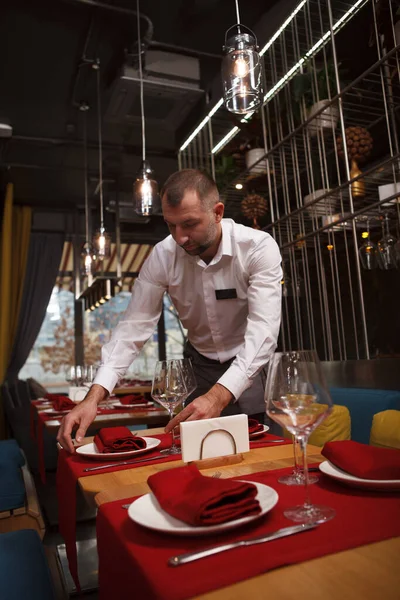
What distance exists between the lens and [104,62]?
3.97 m

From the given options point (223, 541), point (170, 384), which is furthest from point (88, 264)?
point (223, 541)

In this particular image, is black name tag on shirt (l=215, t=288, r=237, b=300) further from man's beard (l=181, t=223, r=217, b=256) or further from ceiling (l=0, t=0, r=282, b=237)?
ceiling (l=0, t=0, r=282, b=237)

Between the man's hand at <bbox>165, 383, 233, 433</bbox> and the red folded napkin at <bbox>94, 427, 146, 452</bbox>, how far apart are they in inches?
3.7

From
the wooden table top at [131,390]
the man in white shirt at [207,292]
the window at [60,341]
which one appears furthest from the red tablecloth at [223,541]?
the window at [60,341]

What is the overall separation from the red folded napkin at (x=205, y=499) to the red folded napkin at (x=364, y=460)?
0.76ft

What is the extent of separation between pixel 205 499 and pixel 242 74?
1.88 metres

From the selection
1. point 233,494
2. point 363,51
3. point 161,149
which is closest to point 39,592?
point 233,494

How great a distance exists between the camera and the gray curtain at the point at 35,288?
7.20 m

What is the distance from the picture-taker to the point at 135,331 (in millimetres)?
1803

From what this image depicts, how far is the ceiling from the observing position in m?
3.39

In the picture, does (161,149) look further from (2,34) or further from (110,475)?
(110,475)

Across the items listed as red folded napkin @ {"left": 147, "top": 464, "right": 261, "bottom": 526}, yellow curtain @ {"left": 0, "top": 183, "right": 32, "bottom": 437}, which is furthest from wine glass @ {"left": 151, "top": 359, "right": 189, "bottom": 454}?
yellow curtain @ {"left": 0, "top": 183, "right": 32, "bottom": 437}

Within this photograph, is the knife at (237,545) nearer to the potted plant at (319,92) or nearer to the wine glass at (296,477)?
the wine glass at (296,477)

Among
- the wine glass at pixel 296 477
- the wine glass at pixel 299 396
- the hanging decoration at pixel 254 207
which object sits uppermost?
the hanging decoration at pixel 254 207
